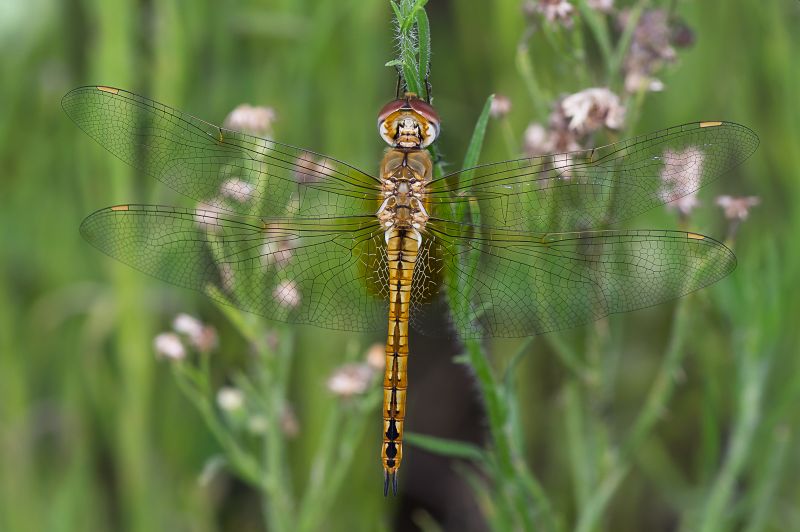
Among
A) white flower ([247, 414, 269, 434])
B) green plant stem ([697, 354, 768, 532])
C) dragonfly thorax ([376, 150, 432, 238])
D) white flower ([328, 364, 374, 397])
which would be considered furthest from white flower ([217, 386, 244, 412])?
green plant stem ([697, 354, 768, 532])

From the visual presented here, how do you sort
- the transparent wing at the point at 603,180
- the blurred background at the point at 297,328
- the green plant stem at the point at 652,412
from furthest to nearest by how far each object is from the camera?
the blurred background at the point at 297,328
the green plant stem at the point at 652,412
the transparent wing at the point at 603,180

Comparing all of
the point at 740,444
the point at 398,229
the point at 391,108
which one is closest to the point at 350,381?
the point at 398,229

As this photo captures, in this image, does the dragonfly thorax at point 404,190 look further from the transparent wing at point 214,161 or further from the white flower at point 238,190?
the white flower at point 238,190

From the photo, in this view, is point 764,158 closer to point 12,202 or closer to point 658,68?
point 658,68

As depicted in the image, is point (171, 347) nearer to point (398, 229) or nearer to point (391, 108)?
point (398, 229)

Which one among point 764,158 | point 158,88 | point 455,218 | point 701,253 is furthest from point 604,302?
point 158,88

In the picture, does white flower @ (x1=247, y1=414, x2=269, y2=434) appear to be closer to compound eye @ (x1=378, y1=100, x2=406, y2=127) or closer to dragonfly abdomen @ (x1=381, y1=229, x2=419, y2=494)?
dragonfly abdomen @ (x1=381, y1=229, x2=419, y2=494)

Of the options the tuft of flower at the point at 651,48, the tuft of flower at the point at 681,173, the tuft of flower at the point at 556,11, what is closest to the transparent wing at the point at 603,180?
the tuft of flower at the point at 681,173
